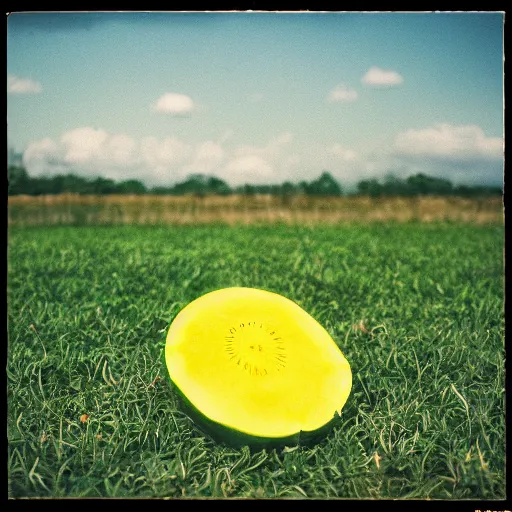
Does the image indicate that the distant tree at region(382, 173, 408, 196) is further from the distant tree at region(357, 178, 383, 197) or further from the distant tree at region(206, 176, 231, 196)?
the distant tree at region(206, 176, 231, 196)

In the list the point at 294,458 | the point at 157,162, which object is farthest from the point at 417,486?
the point at 157,162

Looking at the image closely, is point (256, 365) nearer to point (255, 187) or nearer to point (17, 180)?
point (255, 187)

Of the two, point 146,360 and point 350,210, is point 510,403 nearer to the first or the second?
point 350,210

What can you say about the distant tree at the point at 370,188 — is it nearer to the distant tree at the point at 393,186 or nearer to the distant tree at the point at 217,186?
the distant tree at the point at 393,186

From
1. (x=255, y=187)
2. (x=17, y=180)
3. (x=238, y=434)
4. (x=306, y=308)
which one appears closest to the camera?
(x=238, y=434)

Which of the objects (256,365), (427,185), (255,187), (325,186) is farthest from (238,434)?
(427,185)

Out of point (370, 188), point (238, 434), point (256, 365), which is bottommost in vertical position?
point (238, 434)

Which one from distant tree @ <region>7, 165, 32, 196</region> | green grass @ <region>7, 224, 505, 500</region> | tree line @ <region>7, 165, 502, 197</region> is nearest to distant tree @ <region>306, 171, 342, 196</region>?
tree line @ <region>7, 165, 502, 197</region>

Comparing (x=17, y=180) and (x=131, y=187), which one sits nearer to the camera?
(x=17, y=180)
